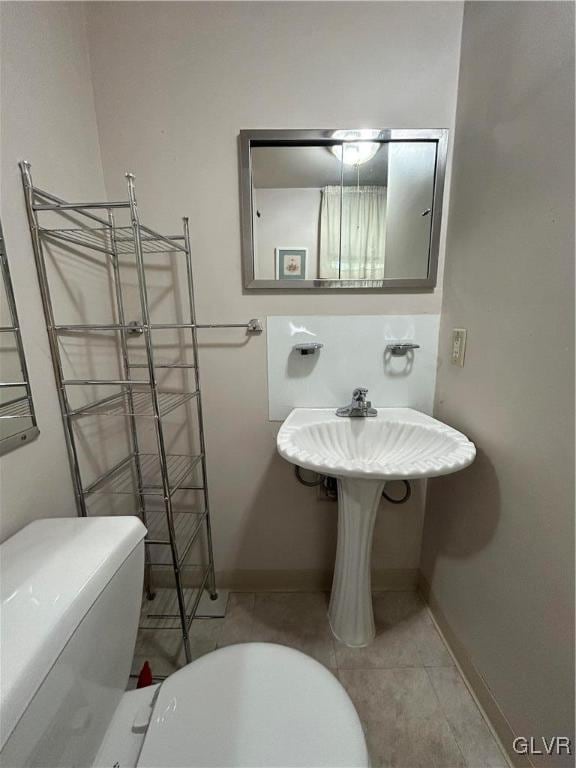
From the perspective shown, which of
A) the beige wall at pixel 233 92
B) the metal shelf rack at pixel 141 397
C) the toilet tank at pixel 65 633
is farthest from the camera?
the beige wall at pixel 233 92

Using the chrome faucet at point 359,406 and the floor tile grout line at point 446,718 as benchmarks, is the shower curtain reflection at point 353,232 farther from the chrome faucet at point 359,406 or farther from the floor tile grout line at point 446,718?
the floor tile grout line at point 446,718

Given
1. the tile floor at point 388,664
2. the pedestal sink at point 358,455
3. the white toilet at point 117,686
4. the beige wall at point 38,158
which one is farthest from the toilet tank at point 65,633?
the tile floor at point 388,664

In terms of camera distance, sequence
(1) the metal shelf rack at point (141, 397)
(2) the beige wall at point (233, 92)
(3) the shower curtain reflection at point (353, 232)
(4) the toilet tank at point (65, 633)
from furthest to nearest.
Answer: (3) the shower curtain reflection at point (353, 232)
(2) the beige wall at point (233, 92)
(1) the metal shelf rack at point (141, 397)
(4) the toilet tank at point (65, 633)

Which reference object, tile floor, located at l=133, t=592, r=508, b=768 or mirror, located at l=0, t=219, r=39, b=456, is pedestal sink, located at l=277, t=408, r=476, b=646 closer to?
tile floor, located at l=133, t=592, r=508, b=768

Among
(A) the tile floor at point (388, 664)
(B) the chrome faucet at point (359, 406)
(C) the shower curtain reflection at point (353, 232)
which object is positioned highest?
(C) the shower curtain reflection at point (353, 232)

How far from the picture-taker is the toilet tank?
14.4 inches

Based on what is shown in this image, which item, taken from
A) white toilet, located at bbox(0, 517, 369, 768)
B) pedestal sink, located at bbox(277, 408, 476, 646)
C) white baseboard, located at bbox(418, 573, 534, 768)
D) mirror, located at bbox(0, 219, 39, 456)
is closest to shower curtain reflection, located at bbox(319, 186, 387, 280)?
pedestal sink, located at bbox(277, 408, 476, 646)

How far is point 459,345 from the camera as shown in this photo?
100 centimetres

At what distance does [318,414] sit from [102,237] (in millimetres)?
967

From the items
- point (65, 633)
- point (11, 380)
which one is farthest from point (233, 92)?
point (65, 633)

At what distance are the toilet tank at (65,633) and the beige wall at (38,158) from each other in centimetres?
13

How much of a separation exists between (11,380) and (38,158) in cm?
59

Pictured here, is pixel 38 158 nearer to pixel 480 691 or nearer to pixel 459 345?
pixel 459 345

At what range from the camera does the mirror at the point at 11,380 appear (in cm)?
68
